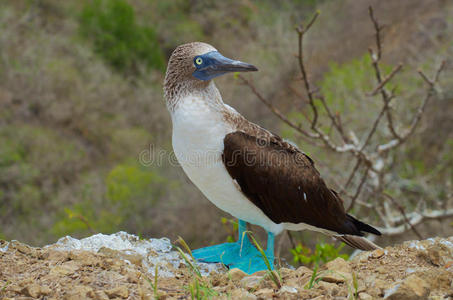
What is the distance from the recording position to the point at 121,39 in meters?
16.7

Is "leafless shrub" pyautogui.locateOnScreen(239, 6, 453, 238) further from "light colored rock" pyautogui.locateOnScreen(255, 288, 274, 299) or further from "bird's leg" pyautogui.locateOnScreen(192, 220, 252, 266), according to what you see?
"light colored rock" pyautogui.locateOnScreen(255, 288, 274, 299)

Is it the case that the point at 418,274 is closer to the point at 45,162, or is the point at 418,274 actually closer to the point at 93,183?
the point at 93,183

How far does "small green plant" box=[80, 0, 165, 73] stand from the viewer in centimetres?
1630

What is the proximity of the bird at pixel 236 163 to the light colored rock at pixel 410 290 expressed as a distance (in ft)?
3.47

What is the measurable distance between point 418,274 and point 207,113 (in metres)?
1.66

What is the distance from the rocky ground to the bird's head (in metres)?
1.29

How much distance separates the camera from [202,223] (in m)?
9.38

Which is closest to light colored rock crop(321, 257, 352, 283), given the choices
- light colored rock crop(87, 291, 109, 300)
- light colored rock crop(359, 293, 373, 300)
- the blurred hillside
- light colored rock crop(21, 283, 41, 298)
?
light colored rock crop(359, 293, 373, 300)

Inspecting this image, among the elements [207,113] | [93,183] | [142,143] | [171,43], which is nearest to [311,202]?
[207,113]

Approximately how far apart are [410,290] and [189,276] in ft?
4.74

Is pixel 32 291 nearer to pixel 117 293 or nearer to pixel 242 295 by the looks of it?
pixel 117 293

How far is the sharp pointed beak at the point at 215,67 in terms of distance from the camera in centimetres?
348

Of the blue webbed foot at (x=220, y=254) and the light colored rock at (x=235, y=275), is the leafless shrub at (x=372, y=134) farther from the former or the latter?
the light colored rock at (x=235, y=275)

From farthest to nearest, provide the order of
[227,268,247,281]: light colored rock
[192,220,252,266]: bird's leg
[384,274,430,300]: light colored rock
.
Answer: [192,220,252,266]: bird's leg, [227,268,247,281]: light colored rock, [384,274,430,300]: light colored rock
